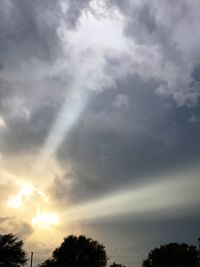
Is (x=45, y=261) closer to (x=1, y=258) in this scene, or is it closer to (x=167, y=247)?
(x=1, y=258)

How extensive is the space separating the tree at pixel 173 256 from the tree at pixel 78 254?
16.8m

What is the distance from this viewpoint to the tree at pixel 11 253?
75.2 metres

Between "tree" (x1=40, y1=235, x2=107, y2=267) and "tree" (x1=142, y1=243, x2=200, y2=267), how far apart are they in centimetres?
1677

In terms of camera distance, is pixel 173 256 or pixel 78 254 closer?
pixel 78 254

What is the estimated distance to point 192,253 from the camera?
317 feet

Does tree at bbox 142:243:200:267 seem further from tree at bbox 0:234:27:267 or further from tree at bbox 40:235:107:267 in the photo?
tree at bbox 0:234:27:267

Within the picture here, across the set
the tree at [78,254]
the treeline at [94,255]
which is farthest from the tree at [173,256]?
the tree at [78,254]

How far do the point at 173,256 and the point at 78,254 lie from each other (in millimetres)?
27449

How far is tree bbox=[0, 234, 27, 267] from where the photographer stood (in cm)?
7525

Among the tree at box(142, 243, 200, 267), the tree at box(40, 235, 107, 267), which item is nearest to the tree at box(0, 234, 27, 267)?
the tree at box(40, 235, 107, 267)

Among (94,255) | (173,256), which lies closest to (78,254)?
(94,255)

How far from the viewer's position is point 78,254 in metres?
93.3

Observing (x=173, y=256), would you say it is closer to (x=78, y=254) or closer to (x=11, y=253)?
(x=78, y=254)

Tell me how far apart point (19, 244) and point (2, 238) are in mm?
4402
